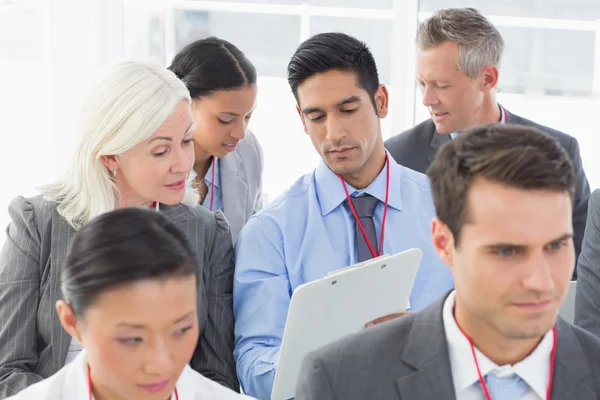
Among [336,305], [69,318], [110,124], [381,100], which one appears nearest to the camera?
[69,318]

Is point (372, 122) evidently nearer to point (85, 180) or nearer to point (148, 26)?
point (85, 180)

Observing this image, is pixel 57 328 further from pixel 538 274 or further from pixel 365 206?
pixel 538 274

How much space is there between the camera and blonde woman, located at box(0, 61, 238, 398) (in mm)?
2320

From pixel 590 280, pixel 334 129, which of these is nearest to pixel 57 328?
pixel 334 129

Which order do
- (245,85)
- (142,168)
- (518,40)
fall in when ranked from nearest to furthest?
(142,168) → (245,85) → (518,40)

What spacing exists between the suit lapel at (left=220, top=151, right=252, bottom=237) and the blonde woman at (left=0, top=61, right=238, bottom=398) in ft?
1.97

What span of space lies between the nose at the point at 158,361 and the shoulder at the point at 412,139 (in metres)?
2.02

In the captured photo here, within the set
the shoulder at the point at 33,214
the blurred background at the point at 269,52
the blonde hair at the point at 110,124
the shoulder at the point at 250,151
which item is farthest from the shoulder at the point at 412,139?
the shoulder at the point at 33,214

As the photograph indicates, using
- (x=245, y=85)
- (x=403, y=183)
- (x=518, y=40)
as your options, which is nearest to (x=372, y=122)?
(x=403, y=183)

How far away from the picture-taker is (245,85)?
308cm

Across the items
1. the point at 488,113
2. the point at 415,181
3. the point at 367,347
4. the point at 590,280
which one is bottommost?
the point at 590,280

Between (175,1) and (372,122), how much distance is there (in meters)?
2.35

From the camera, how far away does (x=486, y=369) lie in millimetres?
1585

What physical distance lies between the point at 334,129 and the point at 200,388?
1004mm
